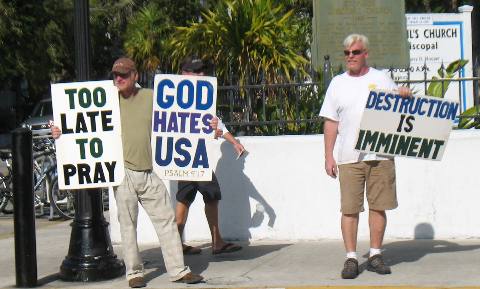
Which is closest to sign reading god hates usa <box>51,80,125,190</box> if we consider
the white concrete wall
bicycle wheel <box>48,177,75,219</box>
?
the white concrete wall

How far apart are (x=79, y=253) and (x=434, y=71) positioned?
8151mm

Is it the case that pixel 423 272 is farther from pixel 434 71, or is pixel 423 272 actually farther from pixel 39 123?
pixel 39 123

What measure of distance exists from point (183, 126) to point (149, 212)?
0.89m

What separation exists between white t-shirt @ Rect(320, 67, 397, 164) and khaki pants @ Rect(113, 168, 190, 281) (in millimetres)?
1427

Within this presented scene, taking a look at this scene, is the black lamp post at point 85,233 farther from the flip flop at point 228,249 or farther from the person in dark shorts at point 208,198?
the flip flop at point 228,249

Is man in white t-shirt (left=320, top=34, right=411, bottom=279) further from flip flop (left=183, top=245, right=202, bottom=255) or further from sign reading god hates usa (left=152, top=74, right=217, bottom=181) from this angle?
flip flop (left=183, top=245, right=202, bottom=255)

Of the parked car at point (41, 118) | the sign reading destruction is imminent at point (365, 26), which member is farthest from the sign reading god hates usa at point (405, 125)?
the parked car at point (41, 118)

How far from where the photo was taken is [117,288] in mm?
7480

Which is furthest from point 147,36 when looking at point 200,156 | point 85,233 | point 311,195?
point 85,233

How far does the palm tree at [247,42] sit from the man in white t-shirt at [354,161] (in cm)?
277

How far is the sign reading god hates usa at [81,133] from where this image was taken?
7418 millimetres

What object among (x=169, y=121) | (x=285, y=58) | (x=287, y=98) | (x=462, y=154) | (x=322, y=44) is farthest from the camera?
(x=322, y=44)

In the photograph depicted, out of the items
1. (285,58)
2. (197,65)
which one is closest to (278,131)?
(285,58)

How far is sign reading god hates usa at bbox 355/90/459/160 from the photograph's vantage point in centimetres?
734
